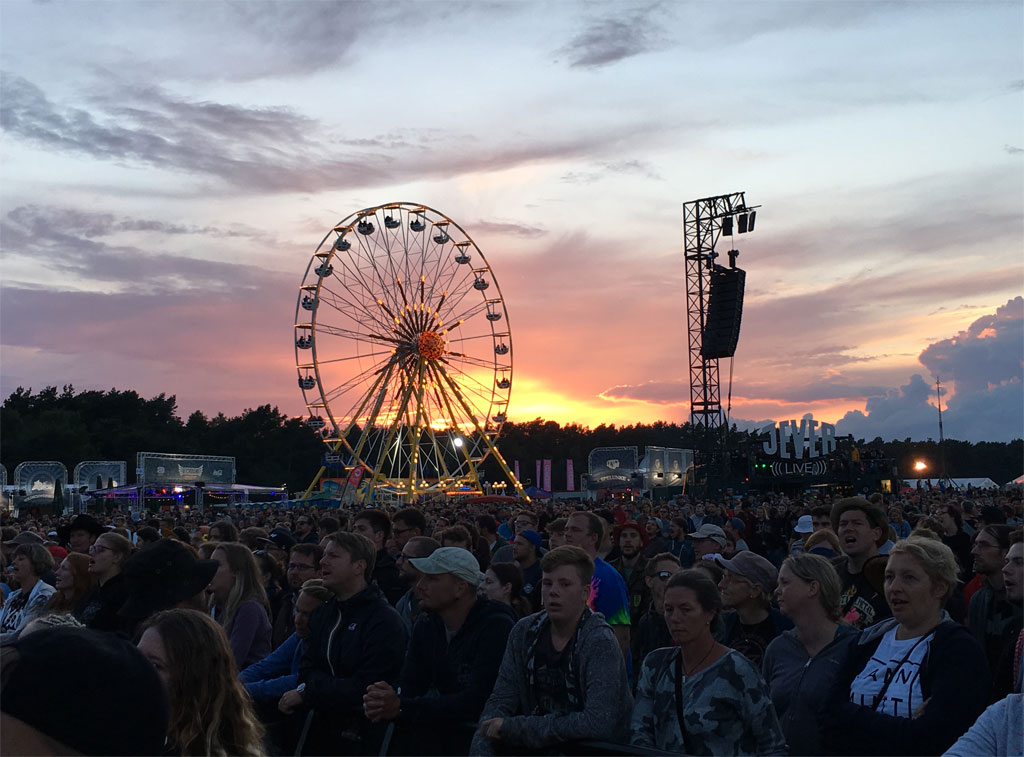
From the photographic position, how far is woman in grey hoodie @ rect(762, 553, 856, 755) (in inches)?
163

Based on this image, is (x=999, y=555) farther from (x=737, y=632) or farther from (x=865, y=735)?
(x=865, y=735)

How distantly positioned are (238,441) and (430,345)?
197 feet

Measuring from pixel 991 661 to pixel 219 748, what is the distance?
487 cm

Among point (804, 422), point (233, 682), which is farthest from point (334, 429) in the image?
point (233, 682)

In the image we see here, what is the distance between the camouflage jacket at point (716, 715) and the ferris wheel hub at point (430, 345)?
35997 millimetres

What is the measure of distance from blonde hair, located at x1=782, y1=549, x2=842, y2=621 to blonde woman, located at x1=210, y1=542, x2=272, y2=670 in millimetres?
3207

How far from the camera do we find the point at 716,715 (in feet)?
12.3

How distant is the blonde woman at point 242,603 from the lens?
19.4ft

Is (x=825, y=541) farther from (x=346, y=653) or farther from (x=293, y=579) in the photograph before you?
(x=293, y=579)

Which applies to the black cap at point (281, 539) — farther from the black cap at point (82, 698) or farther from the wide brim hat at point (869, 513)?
the black cap at point (82, 698)

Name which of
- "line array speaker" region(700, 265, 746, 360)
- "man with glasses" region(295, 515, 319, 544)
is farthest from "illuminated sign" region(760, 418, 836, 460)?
"man with glasses" region(295, 515, 319, 544)

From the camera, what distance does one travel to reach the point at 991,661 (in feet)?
19.2

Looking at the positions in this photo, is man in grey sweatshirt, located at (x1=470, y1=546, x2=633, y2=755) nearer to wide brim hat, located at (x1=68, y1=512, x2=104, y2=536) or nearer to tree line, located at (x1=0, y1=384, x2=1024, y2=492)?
wide brim hat, located at (x1=68, y1=512, x2=104, y2=536)

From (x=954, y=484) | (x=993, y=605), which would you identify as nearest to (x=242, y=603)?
(x=993, y=605)
